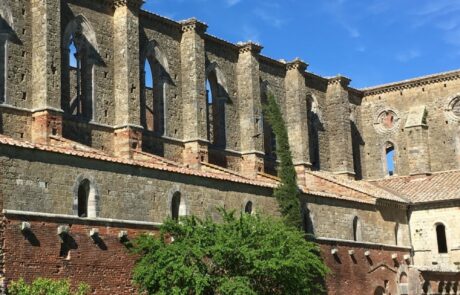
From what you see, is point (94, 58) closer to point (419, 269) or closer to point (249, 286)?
point (249, 286)

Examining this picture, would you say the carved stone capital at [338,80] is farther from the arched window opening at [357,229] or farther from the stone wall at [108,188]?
the stone wall at [108,188]

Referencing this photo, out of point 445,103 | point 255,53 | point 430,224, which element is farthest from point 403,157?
point 255,53

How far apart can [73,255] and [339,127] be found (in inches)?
968

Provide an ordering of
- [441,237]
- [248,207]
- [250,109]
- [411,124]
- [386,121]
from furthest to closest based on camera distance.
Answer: [386,121], [411,124], [441,237], [250,109], [248,207]

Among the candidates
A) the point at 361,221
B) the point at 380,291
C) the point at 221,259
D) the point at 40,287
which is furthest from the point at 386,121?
the point at 40,287

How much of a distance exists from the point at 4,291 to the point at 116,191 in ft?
15.6

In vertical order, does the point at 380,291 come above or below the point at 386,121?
below

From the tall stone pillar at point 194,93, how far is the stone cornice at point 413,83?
48.5 feet

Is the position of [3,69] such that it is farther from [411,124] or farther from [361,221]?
[411,124]

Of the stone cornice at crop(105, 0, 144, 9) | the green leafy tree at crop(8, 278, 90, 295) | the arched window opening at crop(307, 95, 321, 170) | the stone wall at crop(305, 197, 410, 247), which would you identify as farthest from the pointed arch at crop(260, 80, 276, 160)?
the green leafy tree at crop(8, 278, 90, 295)

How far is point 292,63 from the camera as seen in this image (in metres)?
39.1

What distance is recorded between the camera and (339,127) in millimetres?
41594

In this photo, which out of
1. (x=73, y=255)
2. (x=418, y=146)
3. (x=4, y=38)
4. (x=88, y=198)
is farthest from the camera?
(x=418, y=146)

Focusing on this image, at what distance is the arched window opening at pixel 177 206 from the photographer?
2309 centimetres
